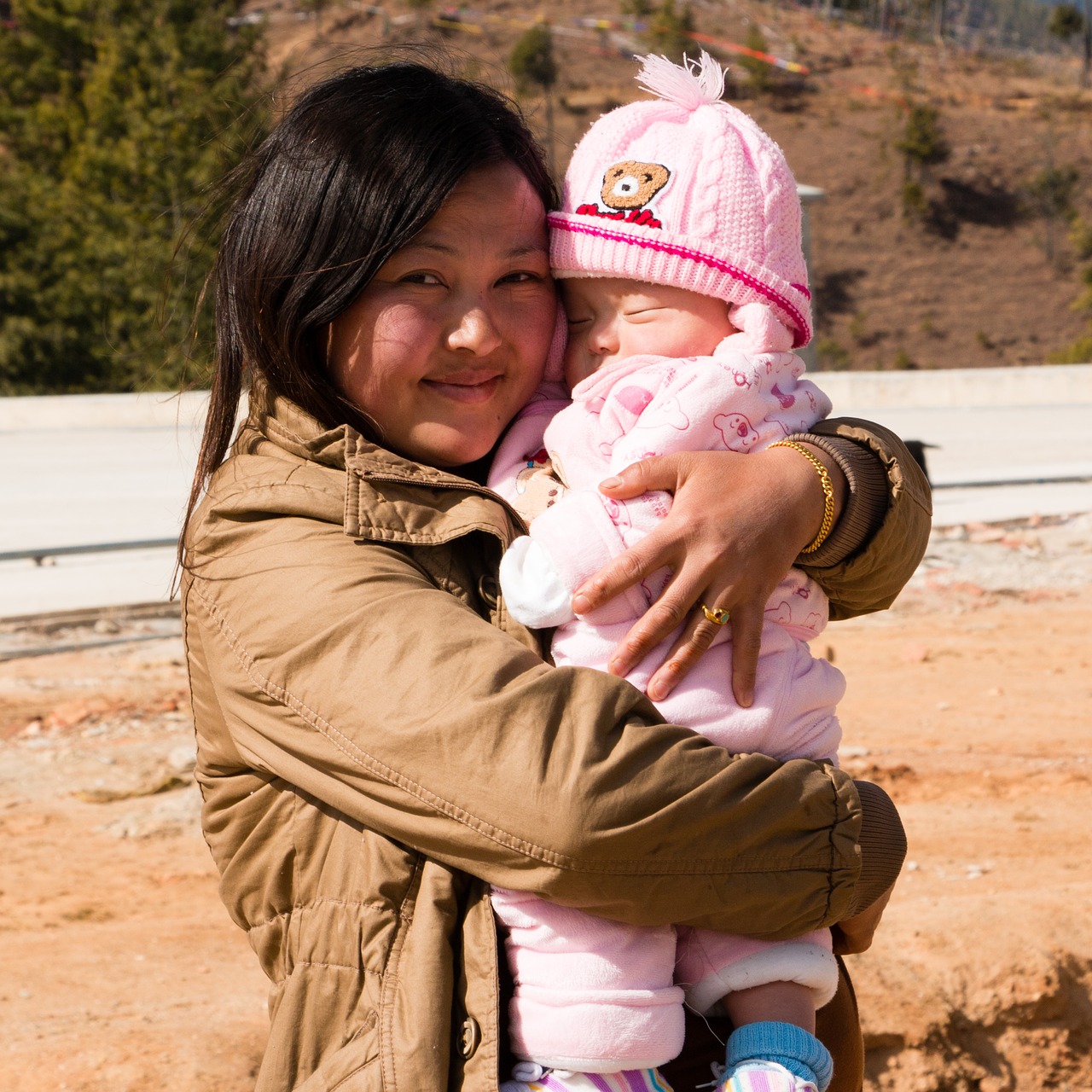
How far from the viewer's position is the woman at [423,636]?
5.06 ft

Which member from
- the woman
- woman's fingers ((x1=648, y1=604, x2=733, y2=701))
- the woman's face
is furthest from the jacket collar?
woman's fingers ((x1=648, y1=604, x2=733, y2=701))

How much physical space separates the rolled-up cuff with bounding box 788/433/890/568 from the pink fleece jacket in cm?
5

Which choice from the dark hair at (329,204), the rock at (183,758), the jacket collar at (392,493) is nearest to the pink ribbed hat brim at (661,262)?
the dark hair at (329,204)

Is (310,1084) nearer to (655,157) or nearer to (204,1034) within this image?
(655,157)

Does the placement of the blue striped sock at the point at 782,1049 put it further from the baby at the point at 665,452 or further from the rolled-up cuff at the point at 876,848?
the rolled-up cuff at the point at 876,848

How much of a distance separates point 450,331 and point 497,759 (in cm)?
69

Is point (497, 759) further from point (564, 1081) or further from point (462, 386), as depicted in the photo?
point (462, 386)

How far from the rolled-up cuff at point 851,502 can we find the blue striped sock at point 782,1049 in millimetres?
661

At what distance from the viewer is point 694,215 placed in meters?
2.05

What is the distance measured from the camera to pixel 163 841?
205 inches

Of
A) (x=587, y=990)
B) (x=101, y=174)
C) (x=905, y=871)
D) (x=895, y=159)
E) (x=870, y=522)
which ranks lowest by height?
(x=895, y=159)

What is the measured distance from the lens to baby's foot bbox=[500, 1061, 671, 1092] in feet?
5.47

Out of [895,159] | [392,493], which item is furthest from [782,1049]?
[895,159]

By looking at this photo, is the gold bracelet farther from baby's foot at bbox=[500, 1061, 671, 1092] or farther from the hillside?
the hillside
